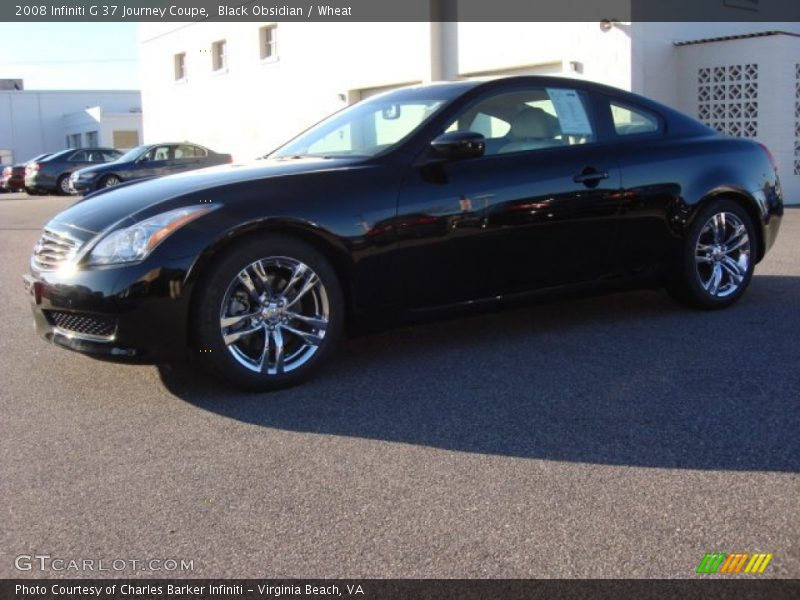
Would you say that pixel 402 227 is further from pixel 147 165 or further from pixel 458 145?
pixel 147 165

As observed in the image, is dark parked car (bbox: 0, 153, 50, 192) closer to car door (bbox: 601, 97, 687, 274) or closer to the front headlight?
car door (bbox: 601, 97, 687, 274)

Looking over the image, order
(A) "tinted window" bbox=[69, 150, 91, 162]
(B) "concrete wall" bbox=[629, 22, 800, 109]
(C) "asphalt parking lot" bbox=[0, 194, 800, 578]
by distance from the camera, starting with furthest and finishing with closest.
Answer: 1. (A) "tinted window" bbox=[69, 150, 91, 162]
2. (B) "concrete wall" bbox=[629, 22, 800, 109]
3. (C) "asphalt parking lot" bbox=[0, 194, 800, 578]

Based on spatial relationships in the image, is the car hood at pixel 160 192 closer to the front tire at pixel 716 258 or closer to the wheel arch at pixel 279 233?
the wheel arch at pixel 279 233

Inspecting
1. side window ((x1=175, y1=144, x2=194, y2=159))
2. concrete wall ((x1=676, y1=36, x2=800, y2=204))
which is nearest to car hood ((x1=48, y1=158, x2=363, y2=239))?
concrete wall ((x1=676, y1=36, x2=800, y2=204))

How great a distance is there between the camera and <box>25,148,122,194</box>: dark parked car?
27.5m

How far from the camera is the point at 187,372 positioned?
16.3 ft

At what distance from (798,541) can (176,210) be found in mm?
2989

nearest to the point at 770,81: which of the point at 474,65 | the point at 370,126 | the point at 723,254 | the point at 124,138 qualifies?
the point at 474,65

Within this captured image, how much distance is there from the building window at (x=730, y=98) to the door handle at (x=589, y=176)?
36.3ft

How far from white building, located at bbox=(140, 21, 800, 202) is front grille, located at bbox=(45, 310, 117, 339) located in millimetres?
5404

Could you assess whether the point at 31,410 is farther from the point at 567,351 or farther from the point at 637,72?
the point at 637,72

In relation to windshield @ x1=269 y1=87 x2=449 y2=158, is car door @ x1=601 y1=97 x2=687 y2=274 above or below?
below

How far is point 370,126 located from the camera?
562 centimetres

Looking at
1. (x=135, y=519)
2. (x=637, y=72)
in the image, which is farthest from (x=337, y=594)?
(x=637, y=72)
